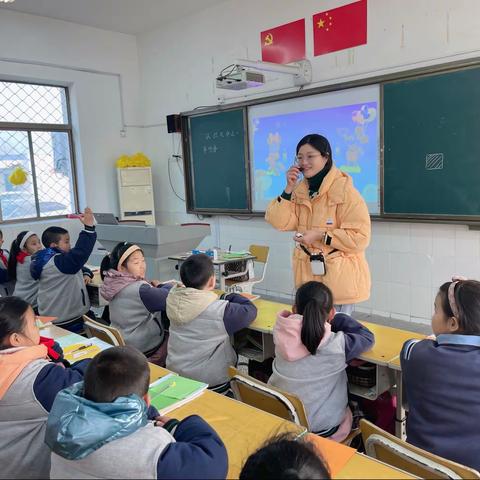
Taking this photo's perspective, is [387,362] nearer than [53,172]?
Yes

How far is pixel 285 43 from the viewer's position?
491cm

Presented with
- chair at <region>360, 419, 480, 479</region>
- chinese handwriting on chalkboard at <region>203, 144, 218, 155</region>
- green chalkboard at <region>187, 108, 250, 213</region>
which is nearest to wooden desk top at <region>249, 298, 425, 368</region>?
chair at <region>360, 419, 480, 479</region>

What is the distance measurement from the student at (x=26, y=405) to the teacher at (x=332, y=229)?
1.47m

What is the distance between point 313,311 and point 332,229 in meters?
0.85

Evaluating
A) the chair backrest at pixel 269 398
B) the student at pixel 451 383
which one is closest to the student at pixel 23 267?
the chair backrest at pixel 269 398

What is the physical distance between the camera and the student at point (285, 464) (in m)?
0.75

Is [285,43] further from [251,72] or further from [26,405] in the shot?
[26,405]

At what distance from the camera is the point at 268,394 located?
1.62 meters

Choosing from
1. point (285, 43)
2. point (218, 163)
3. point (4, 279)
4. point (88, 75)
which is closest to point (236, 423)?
point (4, 279)

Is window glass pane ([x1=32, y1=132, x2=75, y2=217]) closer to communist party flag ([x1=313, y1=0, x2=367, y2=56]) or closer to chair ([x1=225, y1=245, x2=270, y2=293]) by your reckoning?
chair ([x1=225, y1=245, x2=270, y2=293])

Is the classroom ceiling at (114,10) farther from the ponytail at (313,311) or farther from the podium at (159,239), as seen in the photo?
the ponytail at (313,311)

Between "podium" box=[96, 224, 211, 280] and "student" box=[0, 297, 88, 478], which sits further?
"podium" box=[96, 224, 211, 280]

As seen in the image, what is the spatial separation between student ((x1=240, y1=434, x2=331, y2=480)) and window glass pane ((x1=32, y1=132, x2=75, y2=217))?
6.07 metres

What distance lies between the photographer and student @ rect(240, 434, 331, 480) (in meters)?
0.75
